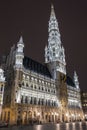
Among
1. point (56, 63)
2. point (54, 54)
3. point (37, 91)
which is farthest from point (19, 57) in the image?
point (54, 54)

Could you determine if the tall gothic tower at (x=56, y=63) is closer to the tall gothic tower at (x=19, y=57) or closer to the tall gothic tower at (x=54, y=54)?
the tall gothic tower at (x=54, y=54)

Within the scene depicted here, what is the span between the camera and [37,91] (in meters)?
75.1

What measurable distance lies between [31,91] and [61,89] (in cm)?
2825

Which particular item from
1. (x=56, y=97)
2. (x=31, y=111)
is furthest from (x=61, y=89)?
(x=31, y=111)

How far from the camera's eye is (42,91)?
7831 centimetres

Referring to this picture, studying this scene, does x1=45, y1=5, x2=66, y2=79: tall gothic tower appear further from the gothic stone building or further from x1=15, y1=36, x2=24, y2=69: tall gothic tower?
x1=15, y1=36, x2=24, y2=69: tall gothic tower

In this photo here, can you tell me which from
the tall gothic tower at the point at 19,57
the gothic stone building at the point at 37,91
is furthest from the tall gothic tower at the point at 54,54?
the tall gothic tower at the point at 19,57

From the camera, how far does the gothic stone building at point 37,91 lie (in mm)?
63875

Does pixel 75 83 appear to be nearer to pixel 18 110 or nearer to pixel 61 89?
pixel 61 89

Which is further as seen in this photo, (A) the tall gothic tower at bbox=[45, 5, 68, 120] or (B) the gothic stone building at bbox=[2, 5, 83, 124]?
(A) the tall gothic tower at bbox=[45, 5, 68, 120]

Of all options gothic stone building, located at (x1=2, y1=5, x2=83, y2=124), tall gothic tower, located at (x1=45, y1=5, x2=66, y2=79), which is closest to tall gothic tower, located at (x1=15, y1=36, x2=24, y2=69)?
gothic stone building, located at (x1=2, y1=5, x2=83, y2=124)

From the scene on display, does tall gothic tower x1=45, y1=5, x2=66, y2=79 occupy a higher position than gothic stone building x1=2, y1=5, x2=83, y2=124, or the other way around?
tall gothic tower x1=45, y1=5, x2=66, y2=79

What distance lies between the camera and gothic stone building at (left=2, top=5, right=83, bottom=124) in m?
63.9

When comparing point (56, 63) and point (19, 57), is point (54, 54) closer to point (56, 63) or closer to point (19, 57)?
point (56, 63)
